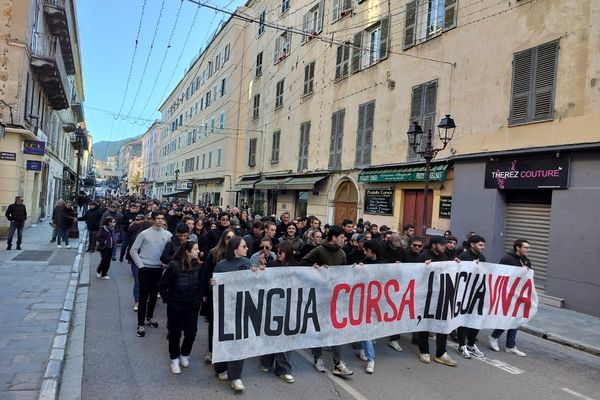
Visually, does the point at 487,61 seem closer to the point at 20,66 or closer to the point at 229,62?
the point at 20,66

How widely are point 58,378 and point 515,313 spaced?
601 cm

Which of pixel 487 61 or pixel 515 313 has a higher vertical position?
pixel 487 61

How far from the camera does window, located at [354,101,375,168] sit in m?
17.2

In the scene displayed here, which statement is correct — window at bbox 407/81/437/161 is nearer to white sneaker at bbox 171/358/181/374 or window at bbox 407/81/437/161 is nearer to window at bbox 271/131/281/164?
white sneaker at bbox 171/358/181/374

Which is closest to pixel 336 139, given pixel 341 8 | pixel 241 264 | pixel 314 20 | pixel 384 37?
pixel 384 37

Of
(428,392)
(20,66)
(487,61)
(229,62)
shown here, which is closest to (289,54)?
(229,62)

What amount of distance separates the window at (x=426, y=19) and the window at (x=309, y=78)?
7872mm

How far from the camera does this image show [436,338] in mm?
6078

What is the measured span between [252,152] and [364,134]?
49.5 ft

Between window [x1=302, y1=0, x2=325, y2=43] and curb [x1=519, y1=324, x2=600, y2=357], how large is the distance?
17.6 metres

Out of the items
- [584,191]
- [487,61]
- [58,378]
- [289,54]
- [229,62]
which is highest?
[229,62]

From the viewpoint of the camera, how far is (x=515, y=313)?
6.62 meters

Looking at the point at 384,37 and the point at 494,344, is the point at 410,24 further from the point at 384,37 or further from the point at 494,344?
the point at 494,344

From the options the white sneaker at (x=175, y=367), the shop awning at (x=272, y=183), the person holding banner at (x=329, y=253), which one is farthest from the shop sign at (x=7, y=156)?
the person holding banner at (x=329, y=253)
